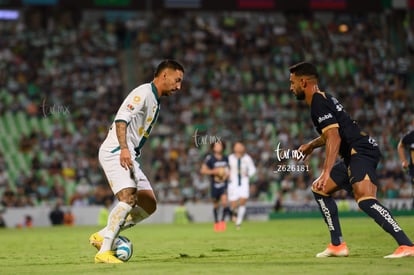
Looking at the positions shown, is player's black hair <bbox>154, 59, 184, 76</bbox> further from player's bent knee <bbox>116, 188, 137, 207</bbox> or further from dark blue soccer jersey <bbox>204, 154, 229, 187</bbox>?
dark blue soccer jersey <bbox>204, 154, 229, 187</bbox>

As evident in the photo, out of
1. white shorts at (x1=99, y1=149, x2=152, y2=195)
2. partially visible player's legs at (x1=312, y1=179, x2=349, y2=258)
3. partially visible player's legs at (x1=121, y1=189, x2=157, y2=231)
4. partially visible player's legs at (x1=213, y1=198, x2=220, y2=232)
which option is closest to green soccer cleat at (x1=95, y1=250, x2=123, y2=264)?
partially visible player's legs at (x1=121, y1=189, x2=157, y2=231)

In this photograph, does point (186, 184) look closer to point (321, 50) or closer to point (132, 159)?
point (321, 50)

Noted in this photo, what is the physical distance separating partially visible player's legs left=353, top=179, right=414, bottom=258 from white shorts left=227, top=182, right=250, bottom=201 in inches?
562

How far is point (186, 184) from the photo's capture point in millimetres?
33000

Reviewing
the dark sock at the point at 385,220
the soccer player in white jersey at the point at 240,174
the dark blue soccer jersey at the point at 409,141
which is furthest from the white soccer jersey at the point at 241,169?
the dark sock at the point at 385,220

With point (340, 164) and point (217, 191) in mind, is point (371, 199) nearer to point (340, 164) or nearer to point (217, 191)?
point (340, 164)

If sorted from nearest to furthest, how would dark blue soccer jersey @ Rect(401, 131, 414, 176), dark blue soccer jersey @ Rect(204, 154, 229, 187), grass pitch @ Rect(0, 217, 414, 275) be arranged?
grass pitch @ Rect(0, 217, 414, 275), dark blue soccer jersey @ Rect(401, 131, 414, 176), dark blue soccer jersey @ Rect(204, 154, 229, 187)

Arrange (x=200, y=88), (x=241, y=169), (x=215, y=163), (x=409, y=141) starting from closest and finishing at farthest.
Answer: (x=409, y=141) → (x=215, y=163) → (x=241, y=169) → (x=200, y=88)

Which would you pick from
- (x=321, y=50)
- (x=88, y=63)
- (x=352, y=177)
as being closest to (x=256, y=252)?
(x=352, y=177)

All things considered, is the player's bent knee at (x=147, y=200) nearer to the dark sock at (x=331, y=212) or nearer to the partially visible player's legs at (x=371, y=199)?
the dark sock at (x=331, y=212)

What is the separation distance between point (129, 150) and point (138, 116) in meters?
0.47

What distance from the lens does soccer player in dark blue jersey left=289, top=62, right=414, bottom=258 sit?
1095 cm

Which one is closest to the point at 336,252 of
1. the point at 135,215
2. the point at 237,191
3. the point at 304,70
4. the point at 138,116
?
the point at 304,70

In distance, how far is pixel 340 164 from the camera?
11.7 meters
